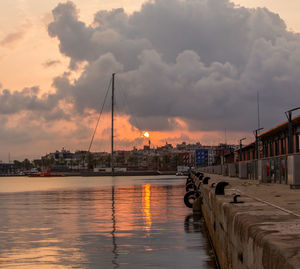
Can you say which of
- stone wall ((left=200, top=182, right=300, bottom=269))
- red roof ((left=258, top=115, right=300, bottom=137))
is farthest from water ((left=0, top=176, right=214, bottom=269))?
red roof ((left=258, top=115, right=300, bottom=137))

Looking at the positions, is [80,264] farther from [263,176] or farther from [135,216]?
[263,176]

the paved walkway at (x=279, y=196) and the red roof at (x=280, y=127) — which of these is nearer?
the paved walkway at (x=279, y=196)

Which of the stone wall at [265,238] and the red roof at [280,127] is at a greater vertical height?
the red roof at [280,127]

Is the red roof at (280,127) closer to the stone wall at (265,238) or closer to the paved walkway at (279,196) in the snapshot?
the paved walkway at (279,196)

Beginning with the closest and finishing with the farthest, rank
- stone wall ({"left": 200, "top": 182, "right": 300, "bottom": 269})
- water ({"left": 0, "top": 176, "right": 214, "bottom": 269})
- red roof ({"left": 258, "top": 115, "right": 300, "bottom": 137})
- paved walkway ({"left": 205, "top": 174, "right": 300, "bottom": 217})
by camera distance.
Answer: stone wall ({"left": 200, "top": 182, "right": 300, "bottom": 269}) < paved walkway ({"left": 205, "top": 174, "right": 300, "bottom": 217}) < water ({"left": 0, "top": 176, "right": 214, "bottom": 269}) < red roof ({"left": 258, "top": 115, "right": 300, "bottom": 137})

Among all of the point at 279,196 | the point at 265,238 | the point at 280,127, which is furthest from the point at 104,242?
the point at 280,127

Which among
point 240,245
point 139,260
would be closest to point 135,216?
point 139,260

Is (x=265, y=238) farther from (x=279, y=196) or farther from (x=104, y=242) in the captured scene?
(x=104, y=242)

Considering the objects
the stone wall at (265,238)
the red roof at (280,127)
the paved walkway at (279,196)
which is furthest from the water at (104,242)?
the red roof at (280,127)

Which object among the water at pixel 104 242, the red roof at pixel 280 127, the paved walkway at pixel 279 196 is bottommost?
the water at pixel 104 242

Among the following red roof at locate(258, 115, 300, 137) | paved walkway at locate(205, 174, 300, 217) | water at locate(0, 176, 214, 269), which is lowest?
water at locate(0, 176, 214, 269)

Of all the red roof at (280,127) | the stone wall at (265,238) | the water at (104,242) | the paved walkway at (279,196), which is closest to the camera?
the stone wall at (265,238)

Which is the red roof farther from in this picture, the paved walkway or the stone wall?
the stone wall

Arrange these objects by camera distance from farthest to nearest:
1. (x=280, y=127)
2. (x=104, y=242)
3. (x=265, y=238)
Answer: (x=280, y=127), (x=104, y=242), (x=265, y=238)
